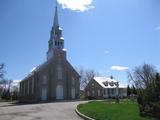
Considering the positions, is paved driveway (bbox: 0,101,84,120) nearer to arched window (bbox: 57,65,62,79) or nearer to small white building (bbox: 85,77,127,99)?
arched window (bbox: 57,65,62,79)

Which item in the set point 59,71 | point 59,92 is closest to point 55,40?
point 59,71

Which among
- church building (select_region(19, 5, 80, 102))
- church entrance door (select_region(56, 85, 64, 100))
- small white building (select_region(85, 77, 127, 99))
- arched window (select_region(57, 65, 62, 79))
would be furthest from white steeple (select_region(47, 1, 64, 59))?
small white building (select_region(85, 77, 127, 99))

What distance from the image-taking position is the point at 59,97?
5334 centimetres

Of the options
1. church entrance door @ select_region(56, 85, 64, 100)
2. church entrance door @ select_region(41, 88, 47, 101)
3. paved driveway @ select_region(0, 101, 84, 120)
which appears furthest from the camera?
church entrance door @ select_region(56, 85, 64, 100)

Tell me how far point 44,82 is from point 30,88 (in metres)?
6.69

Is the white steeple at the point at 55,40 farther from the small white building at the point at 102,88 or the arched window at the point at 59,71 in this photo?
the small white building at the point at 102,88

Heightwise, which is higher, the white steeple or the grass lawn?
the white steeple

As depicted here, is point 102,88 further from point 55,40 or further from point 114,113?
point 114,113

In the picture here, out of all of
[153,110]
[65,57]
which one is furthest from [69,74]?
[153,110]

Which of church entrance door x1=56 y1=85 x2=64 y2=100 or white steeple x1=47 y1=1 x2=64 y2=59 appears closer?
church entrance door x1=56 y1=85 x2=64 y2=100

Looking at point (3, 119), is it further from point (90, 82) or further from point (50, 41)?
point (90, 82)

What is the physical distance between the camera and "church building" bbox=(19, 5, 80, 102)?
5200cm

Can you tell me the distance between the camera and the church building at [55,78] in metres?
52.0

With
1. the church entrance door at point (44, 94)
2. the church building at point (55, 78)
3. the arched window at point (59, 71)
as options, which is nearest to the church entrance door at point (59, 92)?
the church building at point (55, 78)
